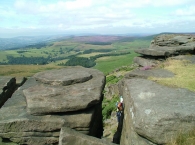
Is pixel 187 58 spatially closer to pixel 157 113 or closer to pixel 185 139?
pixel 157 113

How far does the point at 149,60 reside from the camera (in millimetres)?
21688

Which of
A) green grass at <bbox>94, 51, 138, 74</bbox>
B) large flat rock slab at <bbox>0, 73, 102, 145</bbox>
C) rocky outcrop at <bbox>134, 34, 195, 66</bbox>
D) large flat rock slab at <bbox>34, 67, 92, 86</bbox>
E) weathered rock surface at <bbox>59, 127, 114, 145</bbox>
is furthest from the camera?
green grass at <bbox>94, 51, 138, 74</bbox>

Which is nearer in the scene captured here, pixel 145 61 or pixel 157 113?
pixel 157 113

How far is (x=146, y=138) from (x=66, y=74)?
6.33m

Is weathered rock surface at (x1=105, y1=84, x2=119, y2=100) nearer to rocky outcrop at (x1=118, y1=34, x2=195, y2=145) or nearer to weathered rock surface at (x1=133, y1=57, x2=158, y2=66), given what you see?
weathered rock surface at (x1=133, y1=57, x2=158, y2=66)

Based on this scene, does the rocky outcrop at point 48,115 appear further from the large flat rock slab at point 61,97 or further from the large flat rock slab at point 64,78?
the large flat rock slab at point 64,78

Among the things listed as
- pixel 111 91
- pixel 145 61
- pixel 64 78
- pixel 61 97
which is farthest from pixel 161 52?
pixel 61 97

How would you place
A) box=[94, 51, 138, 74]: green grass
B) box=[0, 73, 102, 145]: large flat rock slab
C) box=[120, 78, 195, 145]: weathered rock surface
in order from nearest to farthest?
box=[120, 78, 195, 145]: weathered rock surface, box=[0, 73, 102, 145]: large flat rock slab, box=[94, 51, 138, 74]: green grass

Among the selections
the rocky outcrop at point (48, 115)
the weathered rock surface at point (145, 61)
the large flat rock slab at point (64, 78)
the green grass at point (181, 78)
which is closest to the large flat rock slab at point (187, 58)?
the weathered rock surface at point (145, 61)

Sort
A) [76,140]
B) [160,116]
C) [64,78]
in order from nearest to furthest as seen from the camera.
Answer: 1. [160,116]
2. [76,140]
3. [64,78]

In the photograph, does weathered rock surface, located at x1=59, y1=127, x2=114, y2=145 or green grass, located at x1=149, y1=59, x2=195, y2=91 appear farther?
green grass, located at x1=149, y1=59, x2=195, y2=91

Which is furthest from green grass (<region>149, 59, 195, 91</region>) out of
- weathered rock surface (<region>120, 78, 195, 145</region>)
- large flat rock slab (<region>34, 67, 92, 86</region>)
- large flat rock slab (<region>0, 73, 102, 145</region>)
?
large flat rock slab (<region>0, 73, 102, 145</region>)

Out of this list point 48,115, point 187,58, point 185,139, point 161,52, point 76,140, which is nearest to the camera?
point 185,139

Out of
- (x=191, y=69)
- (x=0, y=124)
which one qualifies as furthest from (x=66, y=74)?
(x=191, y=69)
